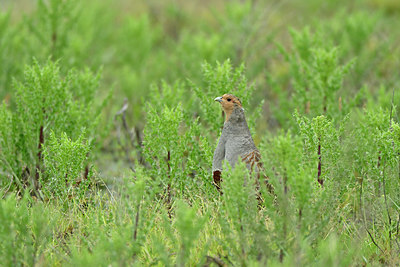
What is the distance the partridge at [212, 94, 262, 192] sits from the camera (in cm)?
366

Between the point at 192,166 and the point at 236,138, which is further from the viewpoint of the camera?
the point at 192,166

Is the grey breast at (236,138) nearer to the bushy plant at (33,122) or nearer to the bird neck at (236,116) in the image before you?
the bird neck at (236,116)

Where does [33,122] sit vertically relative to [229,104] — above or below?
below


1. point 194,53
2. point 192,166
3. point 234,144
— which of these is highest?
point 194,53

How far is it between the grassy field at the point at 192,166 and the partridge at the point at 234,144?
0.48 ft

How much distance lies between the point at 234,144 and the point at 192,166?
0.53m

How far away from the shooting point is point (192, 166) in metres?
4.07

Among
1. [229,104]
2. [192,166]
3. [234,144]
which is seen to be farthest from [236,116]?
[192,166]

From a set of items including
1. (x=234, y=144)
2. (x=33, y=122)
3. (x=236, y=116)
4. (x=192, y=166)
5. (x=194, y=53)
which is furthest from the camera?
(x=194, y=53)

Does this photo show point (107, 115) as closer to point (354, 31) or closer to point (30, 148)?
point (30, 148)

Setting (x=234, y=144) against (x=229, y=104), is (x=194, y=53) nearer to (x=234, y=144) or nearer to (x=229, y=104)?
(x=229, y=104)

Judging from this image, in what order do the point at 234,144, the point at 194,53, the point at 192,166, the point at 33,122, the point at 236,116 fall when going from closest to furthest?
the point at 234,144
the point at 236,116
the point at 192,166
the point at 33,122
the point at 194,53

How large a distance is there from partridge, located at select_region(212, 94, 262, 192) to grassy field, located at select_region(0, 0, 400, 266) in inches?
5.8

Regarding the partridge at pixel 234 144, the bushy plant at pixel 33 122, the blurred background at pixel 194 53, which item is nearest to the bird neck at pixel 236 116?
the partridge at pixel 234 144
